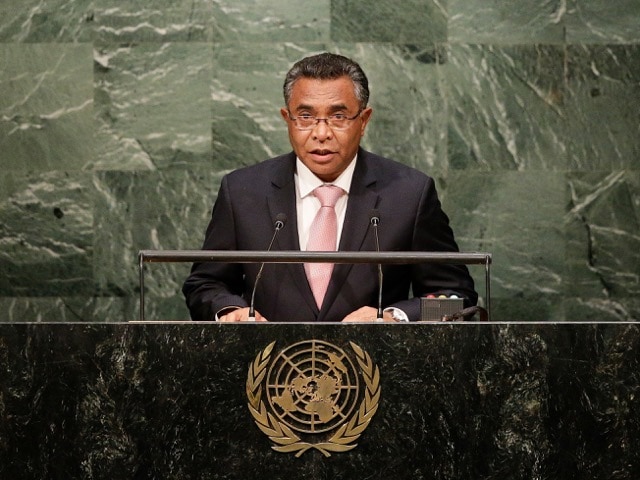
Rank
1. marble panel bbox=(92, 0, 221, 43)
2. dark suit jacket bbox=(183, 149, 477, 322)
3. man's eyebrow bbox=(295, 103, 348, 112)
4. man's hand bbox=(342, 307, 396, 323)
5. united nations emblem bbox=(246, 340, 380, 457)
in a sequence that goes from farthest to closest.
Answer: marble panel bbox=(92, 0, 221, 43), man's eyebrow bbox=(295, 103, 348, 112), dark suit jacket bbox=(183, 149, 477, 322), man's hand bbox=(342, 307, 396, 323), united nations emblem bbox=(246, 340, 380, 457)

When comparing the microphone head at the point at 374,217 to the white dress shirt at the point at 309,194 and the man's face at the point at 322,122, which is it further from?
the man's face at the point at 322,122

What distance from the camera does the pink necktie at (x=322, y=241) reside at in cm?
412

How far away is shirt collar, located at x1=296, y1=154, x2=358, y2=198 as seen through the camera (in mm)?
4277

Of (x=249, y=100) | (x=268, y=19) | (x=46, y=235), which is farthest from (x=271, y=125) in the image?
(x=46, y=235)

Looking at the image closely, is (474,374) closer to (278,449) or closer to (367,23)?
(278,449)

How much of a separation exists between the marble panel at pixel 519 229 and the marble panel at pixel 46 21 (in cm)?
194

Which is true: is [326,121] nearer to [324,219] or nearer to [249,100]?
[324,219]

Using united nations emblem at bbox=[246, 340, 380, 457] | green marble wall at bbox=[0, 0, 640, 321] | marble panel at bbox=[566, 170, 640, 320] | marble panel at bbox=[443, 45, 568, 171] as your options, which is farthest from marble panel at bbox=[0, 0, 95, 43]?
united nations emblem at bbox=[246, 340, 380, 457]

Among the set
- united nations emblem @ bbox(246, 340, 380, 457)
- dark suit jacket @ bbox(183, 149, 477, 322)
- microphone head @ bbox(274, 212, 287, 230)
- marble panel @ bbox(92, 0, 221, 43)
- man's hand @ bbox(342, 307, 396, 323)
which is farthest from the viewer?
marble panel @ bbox(92, 0, 221, 43)

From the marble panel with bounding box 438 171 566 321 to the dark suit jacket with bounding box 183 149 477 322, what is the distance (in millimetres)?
1462

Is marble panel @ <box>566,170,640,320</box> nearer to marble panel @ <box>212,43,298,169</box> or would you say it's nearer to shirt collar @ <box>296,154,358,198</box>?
marble panel @ <box>212,43,298,169</box>

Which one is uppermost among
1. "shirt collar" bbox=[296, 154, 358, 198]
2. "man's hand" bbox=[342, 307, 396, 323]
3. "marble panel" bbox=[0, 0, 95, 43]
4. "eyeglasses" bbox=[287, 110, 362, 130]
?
"marble panel" bbox=[0, 0, 95, 43]

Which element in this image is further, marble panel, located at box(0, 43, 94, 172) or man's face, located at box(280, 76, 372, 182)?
marble panel, located at box(0, 43, 94, 172)

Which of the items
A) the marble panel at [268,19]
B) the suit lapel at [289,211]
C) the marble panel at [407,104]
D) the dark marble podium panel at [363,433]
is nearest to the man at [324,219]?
the suit lapel at [289,211]
